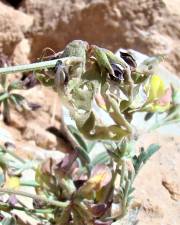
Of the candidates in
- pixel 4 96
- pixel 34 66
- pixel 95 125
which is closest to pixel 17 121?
pixel 4 96

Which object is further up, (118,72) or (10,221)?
(118,72)

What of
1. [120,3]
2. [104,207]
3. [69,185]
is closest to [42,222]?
[69,185]

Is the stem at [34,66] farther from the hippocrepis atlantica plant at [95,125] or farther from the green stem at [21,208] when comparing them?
the green stem at [21,208]

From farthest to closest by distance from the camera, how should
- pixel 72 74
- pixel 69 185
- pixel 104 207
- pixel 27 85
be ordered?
1. pixel 27 85
2. pixel 69 185
3. pixel 104 207
4. pixel 72 74

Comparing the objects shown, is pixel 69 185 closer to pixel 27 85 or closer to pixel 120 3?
pixel 27 85

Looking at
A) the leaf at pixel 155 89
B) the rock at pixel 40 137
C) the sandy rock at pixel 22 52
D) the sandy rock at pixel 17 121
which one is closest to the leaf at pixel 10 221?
the leaf at pixel 155 89

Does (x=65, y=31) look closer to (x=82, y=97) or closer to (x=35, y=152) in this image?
(x=35, y=152)

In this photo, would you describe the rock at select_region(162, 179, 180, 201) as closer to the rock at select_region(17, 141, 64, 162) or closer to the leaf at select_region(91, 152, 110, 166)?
the leaf at select_region(91, 152, 110, 166)
